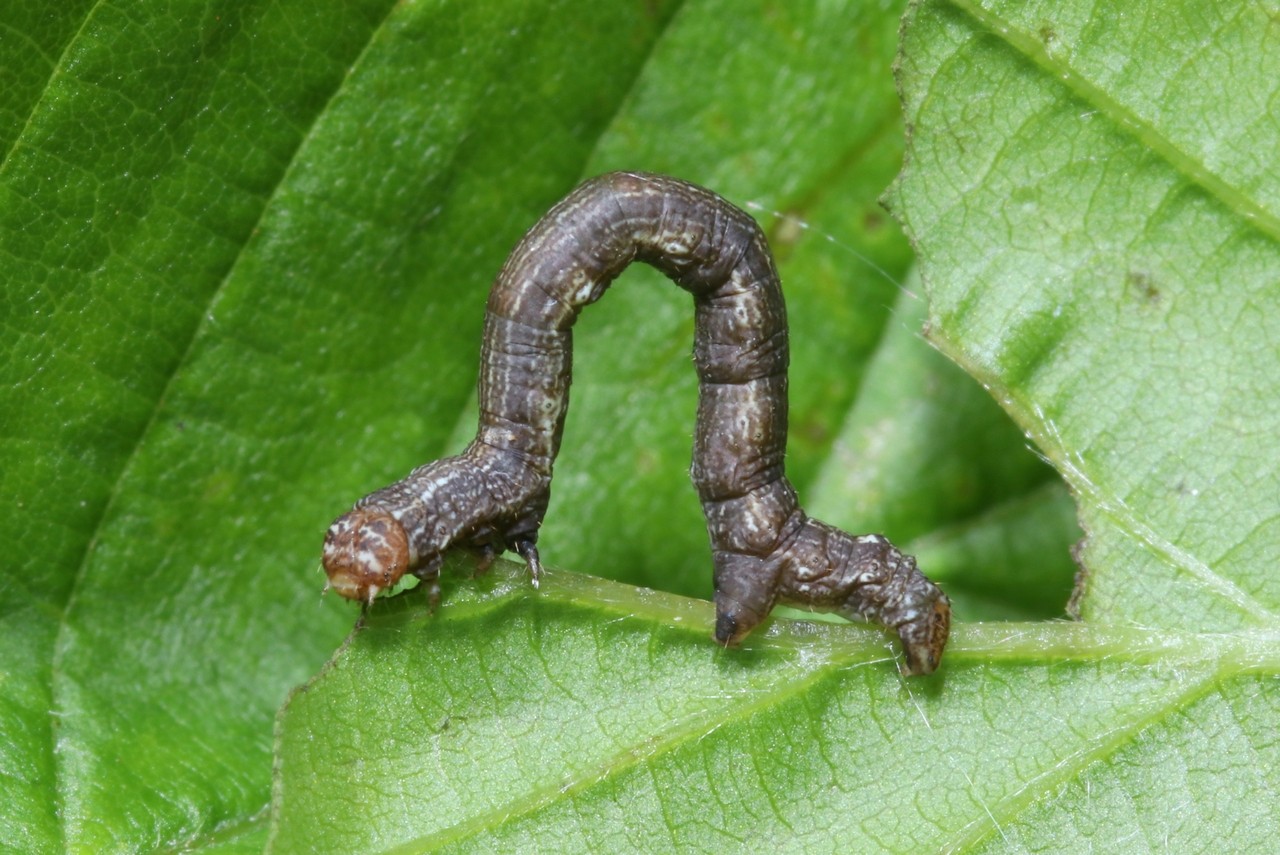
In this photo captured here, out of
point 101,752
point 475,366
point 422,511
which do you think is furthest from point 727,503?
point 101,752

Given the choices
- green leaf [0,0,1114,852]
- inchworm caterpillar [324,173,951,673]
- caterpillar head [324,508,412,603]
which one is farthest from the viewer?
inchworm caterpillar [324,173,951,673]

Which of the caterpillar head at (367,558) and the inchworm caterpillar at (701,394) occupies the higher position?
the inchworm caterpillar at (701,394)

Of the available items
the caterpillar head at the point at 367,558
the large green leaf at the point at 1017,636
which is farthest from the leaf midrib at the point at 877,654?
the caterpillar head at the point at 367,558

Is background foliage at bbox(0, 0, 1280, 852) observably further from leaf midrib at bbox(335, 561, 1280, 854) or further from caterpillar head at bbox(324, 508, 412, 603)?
caterpillar head at bbox(324, 508, 412, 603)

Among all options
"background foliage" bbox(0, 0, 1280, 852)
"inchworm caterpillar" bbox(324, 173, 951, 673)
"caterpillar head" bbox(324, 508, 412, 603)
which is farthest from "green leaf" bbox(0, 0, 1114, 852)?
"inchworm caterpillar" bbox(324, 173, 951, 673)

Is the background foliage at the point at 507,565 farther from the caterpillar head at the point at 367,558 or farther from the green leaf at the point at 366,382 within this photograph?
the caterpillar head at the point at 367,558
